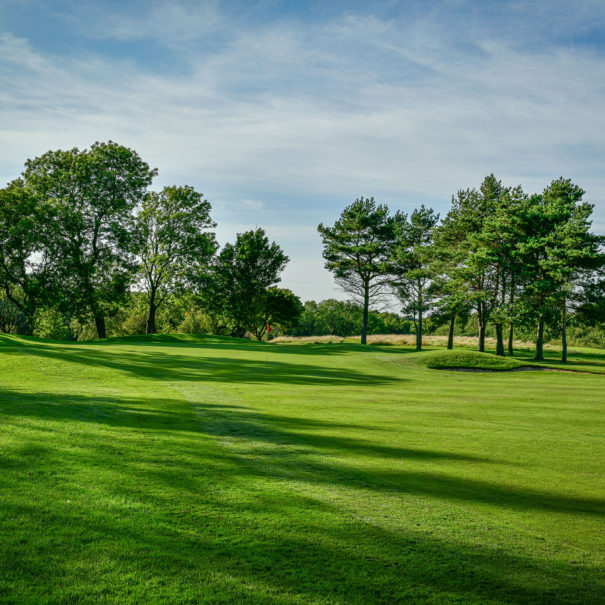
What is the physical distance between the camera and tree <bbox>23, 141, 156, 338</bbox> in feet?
140

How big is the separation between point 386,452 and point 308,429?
2067mm

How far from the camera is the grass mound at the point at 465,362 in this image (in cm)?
2764

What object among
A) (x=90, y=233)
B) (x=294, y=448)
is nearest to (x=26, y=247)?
(x=90, y=233)

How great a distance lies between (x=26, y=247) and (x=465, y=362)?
40337 millimetres

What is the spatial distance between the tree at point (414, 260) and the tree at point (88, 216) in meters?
28.5

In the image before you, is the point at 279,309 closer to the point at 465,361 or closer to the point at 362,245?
the point at 362,245

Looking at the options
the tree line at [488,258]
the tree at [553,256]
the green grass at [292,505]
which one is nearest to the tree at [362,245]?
the tree line at [488,258]

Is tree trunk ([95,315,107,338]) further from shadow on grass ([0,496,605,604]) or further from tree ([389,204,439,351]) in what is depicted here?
shadow on grass ([0,496,605,604])

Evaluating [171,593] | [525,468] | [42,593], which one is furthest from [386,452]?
[42,593]

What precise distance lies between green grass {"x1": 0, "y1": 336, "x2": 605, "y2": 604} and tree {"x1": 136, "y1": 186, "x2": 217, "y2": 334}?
1569 inches

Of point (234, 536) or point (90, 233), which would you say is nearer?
point (234, 536)

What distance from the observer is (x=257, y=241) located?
2532 inches

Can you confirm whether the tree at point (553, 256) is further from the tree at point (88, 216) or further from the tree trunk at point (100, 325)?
the tree trunk at point (100, 325)

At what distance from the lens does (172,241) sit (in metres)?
49.2
